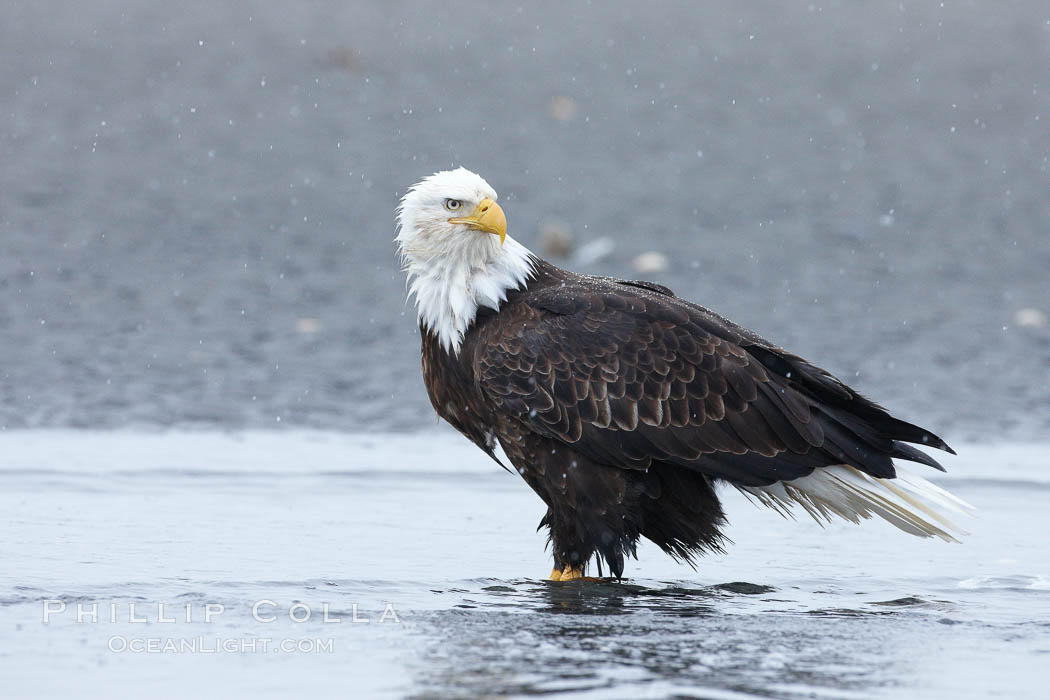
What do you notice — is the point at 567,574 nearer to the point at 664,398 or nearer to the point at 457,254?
the point at 664,398

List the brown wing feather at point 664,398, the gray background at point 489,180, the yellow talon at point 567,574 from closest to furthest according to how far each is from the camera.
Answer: the brown wing feather at point 664,398 → the yellow talon at point 567,574 → the gray background at point 489,180

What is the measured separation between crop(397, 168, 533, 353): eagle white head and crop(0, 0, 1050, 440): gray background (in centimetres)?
204

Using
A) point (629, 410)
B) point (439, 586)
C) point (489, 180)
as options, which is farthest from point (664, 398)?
point (489, 180)

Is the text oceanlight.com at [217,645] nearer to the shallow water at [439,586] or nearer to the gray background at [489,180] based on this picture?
the shallow water at [439,586]

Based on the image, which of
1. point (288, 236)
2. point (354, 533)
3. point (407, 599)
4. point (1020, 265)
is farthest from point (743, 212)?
point (407, 599)

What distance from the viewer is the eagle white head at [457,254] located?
19.1 feet

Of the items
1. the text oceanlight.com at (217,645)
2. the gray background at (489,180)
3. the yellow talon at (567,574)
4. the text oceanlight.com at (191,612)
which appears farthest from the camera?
the gray background at (489,180)

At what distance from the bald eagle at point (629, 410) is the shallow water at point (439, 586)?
223 mm

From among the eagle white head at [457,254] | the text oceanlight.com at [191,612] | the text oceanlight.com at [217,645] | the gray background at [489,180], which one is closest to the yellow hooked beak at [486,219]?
the eagle white head at [457,254]

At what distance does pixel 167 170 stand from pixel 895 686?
768cm

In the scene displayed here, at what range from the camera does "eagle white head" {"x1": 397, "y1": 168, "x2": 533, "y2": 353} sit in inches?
229

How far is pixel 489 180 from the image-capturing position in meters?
10.9

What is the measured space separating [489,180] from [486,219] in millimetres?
5088

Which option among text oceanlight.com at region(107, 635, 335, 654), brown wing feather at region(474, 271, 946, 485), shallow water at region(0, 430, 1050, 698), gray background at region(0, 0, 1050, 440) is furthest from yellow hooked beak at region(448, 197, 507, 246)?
gray background at region(0, 0, 1050, 440)
